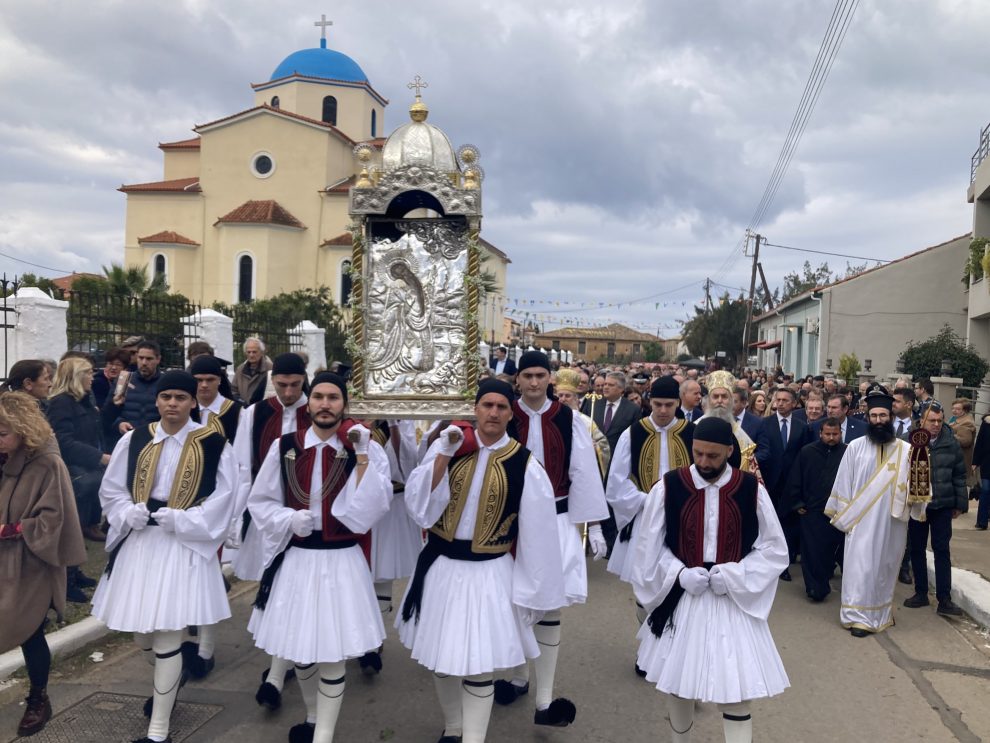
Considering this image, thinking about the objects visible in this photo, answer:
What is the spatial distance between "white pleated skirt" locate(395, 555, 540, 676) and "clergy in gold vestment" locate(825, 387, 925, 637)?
3798 mm

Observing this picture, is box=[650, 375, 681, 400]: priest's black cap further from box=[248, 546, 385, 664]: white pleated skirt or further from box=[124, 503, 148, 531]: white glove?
box=[124, 503, 148, 531]: white glove

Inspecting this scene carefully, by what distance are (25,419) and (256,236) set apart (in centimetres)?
3424


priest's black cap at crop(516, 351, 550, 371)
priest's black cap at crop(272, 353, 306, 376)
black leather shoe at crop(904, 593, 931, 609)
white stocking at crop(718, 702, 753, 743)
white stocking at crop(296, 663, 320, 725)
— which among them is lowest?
black leather shoe at crop(904, 593, 931, 609)

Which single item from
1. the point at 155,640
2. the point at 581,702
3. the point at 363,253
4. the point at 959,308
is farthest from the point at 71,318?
the point at 959,308

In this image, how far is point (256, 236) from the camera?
3719cm

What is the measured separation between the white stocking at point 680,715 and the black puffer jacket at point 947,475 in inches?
168

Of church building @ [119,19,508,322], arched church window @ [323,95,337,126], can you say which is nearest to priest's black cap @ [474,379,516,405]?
church building @ [119,19,508,322]

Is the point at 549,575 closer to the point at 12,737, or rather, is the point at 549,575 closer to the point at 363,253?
the point at 363,253

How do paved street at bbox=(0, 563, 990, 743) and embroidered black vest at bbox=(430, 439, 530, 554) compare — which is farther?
paved street at bbox=(0, 563, 990, 743)

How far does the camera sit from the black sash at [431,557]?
14.1 feet

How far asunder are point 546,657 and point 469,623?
1.10m

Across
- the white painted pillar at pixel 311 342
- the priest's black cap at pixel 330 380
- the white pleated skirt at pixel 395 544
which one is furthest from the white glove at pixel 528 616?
the white painted pillar at pixel 311 342

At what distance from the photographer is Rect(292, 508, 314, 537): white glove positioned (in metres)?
4.26

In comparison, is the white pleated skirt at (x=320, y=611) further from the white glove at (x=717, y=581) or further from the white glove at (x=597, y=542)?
the white glove at (x=717, y=581)
